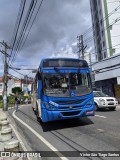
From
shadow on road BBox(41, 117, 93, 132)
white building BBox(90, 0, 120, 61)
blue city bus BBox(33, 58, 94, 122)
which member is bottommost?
shadow on road BBox(41, 117, 93, 132)

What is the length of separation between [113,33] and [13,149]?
201ft

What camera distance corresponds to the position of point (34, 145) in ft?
23.5

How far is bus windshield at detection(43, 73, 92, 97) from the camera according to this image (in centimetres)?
906

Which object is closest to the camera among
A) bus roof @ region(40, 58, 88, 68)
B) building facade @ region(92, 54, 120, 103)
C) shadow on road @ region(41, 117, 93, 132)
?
bus roof @ region(40, 58, 88, 68)

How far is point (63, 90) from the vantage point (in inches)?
359

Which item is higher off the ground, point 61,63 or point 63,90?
point 61,63

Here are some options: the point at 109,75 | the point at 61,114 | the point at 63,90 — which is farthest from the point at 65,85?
the point at 109,75

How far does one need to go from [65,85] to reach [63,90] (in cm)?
27

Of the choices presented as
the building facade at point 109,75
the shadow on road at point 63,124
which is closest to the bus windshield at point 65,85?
the shadow on road at point 63,124

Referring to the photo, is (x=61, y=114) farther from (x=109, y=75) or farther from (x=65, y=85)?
(x=109, y=75)

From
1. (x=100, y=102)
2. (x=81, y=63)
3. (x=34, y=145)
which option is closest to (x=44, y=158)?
(x=34, y=145)

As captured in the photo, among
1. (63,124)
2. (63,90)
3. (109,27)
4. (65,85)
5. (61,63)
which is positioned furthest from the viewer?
(109,27)

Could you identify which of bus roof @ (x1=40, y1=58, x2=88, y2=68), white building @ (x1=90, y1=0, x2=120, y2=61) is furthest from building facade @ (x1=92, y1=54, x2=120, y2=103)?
white building @ (x1=90, y1=0, x2=120, y2=61)

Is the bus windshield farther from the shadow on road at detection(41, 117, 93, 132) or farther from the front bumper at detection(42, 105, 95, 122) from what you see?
the shadow on road at detection(41, 117, 93, 132)
